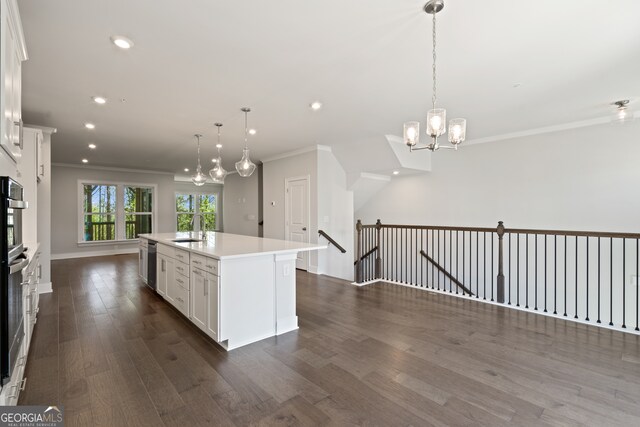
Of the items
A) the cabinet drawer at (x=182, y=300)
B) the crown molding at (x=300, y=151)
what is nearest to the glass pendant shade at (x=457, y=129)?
the cabinet drawer at (x=182, y=300)

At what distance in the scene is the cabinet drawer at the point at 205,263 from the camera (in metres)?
2.91

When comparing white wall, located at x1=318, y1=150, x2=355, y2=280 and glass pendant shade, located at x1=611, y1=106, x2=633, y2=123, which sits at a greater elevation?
glass pendant shade, located at x1=611, y1=106, x2=633, y2=123

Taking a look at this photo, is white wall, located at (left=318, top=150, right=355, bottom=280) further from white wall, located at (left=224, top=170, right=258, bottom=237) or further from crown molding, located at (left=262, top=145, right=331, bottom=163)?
white wall, located at (left=224, top=170, right=258, bottom=237)

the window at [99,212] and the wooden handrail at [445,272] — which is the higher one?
the window at [99,212]

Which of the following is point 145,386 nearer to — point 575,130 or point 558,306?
point 558,306

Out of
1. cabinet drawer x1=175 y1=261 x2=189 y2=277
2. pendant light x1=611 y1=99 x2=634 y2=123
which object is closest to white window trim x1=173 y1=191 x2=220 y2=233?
cabinet drawer x1=175 y1=261 x2=189 y2=277

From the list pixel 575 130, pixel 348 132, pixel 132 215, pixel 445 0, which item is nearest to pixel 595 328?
pixel 575 130

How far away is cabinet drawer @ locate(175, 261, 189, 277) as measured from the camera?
11.5 feet

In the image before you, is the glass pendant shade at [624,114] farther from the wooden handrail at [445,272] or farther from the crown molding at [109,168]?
the crown molding at [109,168]

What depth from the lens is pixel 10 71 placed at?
1.79m

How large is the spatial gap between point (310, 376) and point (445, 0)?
2804 millimetres

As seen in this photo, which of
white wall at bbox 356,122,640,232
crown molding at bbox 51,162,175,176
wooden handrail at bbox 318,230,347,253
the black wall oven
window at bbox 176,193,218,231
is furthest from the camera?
window at bbox 176,193,218,231

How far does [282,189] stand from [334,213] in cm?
139

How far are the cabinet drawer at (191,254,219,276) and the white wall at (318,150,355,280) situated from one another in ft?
10.5
